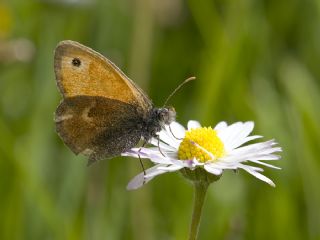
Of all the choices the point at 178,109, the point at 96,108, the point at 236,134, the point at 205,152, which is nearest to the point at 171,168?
the point at 205,152

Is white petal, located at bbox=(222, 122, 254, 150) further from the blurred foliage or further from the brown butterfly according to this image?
the blurred foliage

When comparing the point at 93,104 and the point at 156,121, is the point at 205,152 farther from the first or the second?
the point at 93,104

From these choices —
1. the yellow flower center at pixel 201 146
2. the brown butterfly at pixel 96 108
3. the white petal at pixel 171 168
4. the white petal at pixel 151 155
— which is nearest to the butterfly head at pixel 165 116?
the brown butterfly at pixel 96 108

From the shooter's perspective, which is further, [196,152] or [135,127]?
[135,127]

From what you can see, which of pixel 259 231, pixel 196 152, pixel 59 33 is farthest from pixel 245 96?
pixel 196 152

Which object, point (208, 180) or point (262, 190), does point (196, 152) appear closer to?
point (208, 180)

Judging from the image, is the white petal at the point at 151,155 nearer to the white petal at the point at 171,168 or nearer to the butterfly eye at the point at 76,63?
the white petal at the point at 171,168
